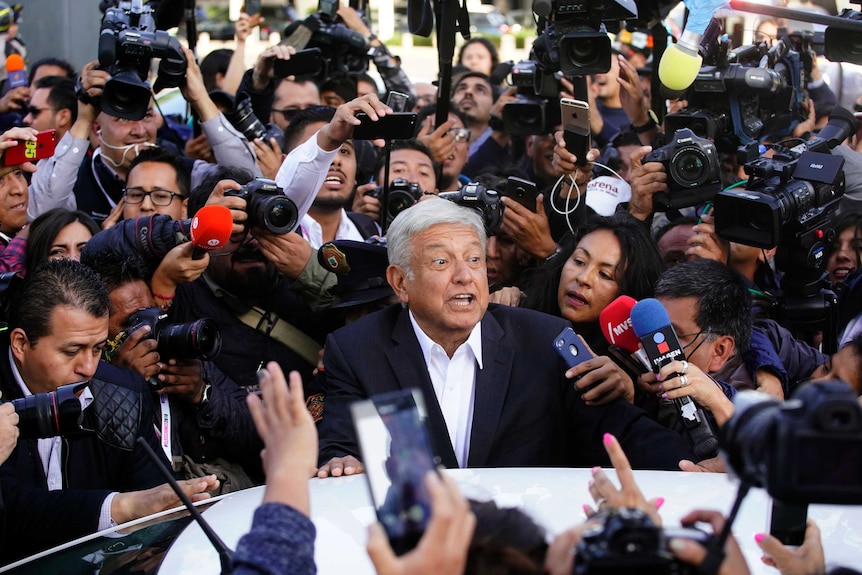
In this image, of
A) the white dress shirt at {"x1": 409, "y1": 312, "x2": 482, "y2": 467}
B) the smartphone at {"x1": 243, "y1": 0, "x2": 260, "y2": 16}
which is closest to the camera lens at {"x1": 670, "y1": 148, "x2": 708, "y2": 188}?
the white dress shirt at {"x1": 409, "y1": 312, "x2": 482, "y2": 467}

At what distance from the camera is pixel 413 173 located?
234 inches

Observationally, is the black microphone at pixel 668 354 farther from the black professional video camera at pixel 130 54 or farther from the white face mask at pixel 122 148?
the white face mask at pixel 122 148

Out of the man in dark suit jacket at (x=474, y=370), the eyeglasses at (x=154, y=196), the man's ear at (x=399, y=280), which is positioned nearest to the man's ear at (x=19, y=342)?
the man in dark suit jacket at (x=474, y=370)

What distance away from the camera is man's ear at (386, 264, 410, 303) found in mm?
4023

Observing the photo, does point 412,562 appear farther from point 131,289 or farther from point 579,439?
point 131,289

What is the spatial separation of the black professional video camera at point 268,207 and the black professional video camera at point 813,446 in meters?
2.96

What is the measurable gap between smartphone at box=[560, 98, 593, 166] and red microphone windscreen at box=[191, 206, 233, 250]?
168 cm

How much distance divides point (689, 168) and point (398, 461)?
3.31 m

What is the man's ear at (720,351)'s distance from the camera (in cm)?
420

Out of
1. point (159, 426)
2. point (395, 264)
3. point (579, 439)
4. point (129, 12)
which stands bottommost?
point (159, 426)

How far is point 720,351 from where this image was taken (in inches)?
166

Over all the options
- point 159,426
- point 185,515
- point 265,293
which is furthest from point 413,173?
point 185,515

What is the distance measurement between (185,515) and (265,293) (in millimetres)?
2083

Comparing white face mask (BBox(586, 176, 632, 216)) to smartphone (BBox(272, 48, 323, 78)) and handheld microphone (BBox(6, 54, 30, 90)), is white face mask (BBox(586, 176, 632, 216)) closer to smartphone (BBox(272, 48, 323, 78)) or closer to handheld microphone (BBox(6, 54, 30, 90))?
smartphone (BBox(272, 48, 323, 78))
